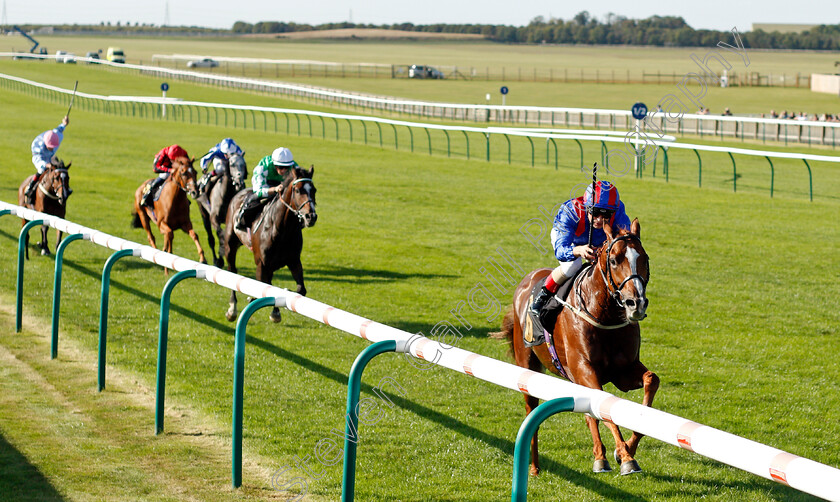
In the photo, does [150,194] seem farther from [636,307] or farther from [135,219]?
[636,307]

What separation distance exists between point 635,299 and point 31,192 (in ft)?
34.5

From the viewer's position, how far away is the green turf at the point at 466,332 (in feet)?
18.9

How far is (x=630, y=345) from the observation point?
5.33m

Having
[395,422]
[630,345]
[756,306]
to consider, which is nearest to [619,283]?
[630,345]

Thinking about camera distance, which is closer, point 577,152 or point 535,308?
point 535,308

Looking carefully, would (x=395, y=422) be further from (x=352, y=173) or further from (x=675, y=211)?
(x=352, y=173)

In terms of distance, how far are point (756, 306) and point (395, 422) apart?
18.8 ft

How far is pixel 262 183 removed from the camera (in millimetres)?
9781

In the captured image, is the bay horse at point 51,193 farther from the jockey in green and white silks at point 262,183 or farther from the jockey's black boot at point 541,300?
the jockey's black boot at point 541,300

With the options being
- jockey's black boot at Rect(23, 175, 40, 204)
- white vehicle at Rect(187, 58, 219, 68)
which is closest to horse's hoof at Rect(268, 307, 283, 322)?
jockey's black boot at Rect(23, 175, 40, 204)

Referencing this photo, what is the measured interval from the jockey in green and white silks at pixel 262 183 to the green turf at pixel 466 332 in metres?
1.05

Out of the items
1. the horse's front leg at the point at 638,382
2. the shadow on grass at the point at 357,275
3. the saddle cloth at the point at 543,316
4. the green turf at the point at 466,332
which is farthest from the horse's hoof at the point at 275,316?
the horse's front leg at the point at 638,382

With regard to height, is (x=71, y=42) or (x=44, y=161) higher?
(x=71, y=42)

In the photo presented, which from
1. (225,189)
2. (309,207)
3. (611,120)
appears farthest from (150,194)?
(611,120)
